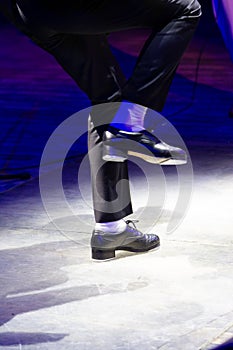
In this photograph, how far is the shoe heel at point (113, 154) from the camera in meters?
3.89

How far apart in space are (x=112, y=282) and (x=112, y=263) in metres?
0.29

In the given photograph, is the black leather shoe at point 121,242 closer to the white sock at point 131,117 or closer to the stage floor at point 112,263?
the stage floor at point 112,263

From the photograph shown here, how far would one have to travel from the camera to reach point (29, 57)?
1036 cm

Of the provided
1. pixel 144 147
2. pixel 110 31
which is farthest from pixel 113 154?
pixel 110 31

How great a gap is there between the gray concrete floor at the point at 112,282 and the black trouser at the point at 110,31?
75 cm

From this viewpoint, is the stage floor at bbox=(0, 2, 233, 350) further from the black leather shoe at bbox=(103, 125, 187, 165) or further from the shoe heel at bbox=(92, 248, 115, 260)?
the black leather shoe at bbox=(103, 125, 187, 165)

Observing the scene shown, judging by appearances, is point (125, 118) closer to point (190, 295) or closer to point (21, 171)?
point (190, 295)

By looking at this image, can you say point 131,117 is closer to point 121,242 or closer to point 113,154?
point 113,154

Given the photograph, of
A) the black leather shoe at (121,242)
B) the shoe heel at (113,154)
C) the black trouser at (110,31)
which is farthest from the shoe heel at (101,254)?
the black trouser at (110,31)

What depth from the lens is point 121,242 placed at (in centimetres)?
434

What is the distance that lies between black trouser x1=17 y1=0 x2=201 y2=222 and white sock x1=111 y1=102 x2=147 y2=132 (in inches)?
1.9

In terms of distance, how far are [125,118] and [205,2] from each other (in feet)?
34.3

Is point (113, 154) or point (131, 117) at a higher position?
point (131, 117)

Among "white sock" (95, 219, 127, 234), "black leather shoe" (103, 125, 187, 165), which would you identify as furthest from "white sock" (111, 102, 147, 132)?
"white sock" (95, 219, 127, 234)
